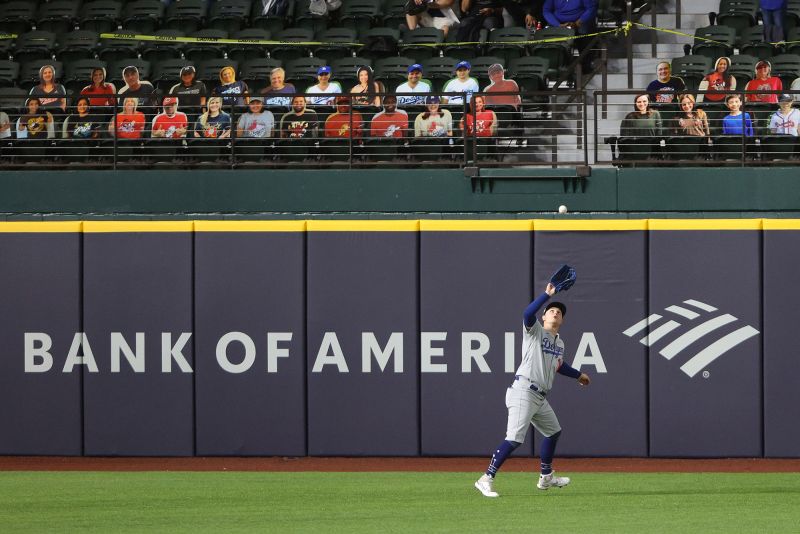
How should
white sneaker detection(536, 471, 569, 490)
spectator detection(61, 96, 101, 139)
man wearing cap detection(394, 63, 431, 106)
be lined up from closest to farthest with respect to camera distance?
white sneaker detection(536, 471, 569, 490)
spectator detection(61, 96, 101, 139)
man wearing cap detection(394, 63, 431, 106)

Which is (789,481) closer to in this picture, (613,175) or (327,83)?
(613,175)

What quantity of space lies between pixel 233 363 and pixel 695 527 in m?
6.01

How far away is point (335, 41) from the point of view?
686 inches

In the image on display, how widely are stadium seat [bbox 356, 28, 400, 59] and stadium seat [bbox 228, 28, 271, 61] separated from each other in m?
1.37

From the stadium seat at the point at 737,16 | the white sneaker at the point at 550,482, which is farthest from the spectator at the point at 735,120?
the white sneaker at the point at 550,482

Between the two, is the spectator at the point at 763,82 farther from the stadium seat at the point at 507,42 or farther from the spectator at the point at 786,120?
the stadium seat at the point at 507,42

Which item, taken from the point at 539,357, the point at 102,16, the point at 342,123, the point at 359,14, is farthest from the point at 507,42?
the point at 539,357

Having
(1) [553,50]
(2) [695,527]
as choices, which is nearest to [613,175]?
(1) [553,50]

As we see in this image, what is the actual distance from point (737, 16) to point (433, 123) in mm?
5744

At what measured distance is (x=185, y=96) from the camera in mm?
13898

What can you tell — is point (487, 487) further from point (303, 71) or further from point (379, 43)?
point (379, 43)

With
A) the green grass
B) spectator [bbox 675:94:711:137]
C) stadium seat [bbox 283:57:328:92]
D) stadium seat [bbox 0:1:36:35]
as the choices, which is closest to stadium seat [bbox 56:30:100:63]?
stadium seat [bbox 0:1:36:35]

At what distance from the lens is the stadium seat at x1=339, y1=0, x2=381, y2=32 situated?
1808 centimetres

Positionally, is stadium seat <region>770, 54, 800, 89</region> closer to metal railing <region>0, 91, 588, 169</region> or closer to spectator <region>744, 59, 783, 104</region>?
spectator <region>744, 59, 783, 104</region>
